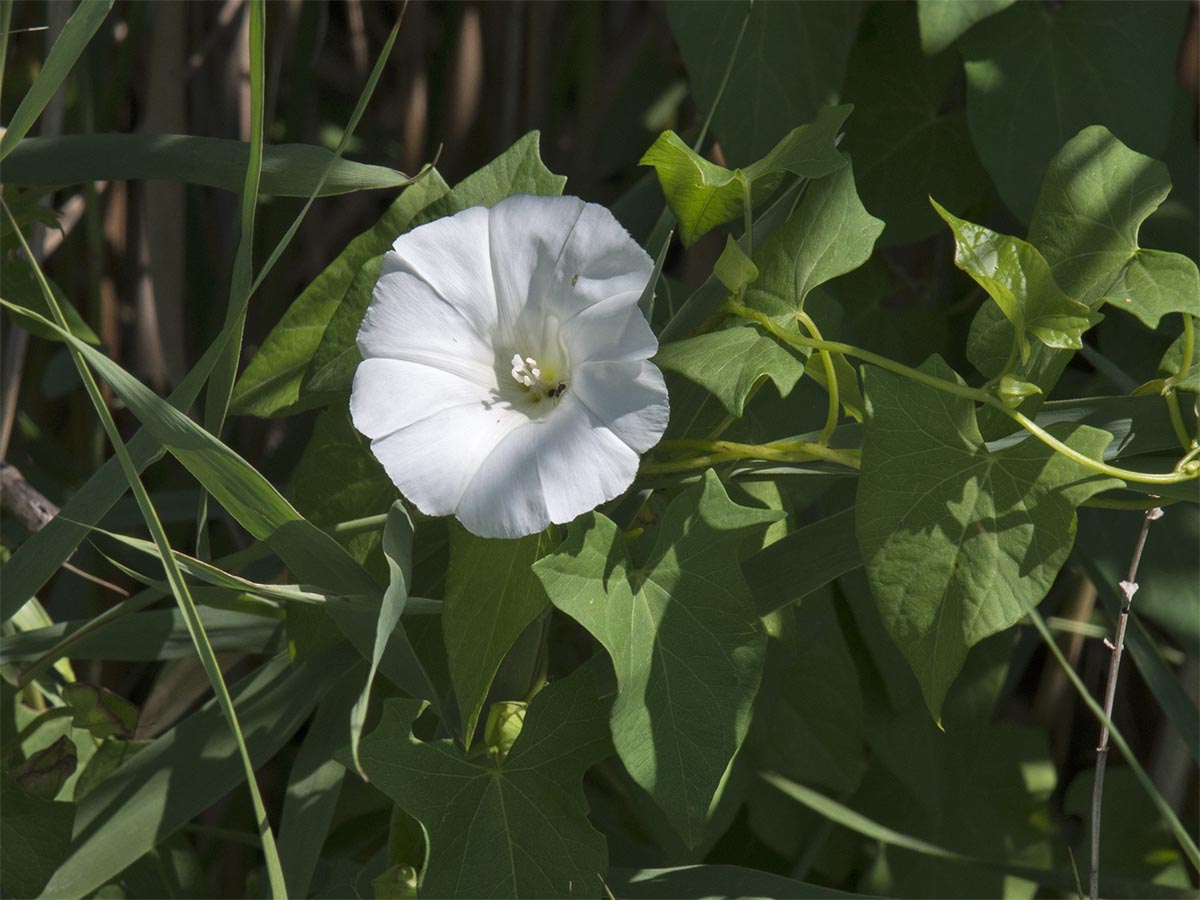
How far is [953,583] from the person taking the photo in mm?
511

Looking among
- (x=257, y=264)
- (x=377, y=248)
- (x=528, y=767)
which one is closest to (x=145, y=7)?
(x=257, y=264)

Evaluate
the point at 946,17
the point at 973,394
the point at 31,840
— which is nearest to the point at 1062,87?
the point at 946,17

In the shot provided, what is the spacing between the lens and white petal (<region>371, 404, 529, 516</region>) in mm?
496

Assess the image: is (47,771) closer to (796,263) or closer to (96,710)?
(96,710)

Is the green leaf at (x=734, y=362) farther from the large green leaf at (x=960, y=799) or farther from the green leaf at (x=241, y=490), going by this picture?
the large green leaf at (x=960, y=799)

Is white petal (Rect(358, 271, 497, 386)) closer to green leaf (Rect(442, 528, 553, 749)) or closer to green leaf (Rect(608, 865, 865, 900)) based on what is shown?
green leaf (Rect(442, 528, 553, 749))

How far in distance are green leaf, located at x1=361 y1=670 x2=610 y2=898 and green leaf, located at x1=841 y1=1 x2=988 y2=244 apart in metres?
0.52

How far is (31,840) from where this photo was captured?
69cm

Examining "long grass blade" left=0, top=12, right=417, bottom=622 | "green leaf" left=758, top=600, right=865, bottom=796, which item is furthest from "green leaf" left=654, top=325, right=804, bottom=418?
"green leaf" left=758, top=600, right=865, bottom=796

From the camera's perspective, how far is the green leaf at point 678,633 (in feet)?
1.63

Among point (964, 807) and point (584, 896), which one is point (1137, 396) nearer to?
point (584, 896)

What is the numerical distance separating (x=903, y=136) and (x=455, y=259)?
20.7 inches

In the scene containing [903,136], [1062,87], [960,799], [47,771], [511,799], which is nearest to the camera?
[511,799]

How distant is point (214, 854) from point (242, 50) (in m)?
0.82
